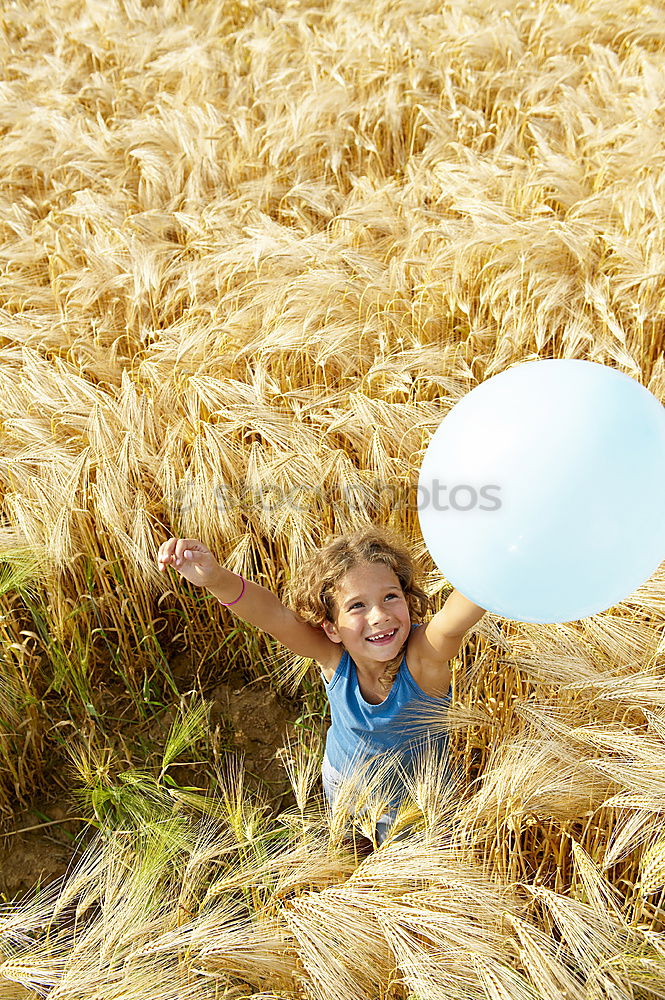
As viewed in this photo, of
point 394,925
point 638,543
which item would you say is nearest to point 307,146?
point 638,543

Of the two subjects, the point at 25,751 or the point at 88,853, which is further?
the point at 25,751

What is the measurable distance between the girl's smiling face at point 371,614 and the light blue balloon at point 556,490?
371mm

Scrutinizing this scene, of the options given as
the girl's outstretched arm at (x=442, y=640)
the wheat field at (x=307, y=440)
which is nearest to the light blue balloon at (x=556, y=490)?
the girl's outstretched arm at (x=442, y=640)

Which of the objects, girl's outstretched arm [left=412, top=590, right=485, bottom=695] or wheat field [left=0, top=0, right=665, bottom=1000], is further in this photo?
girl's outstretched arm [left=412, top=590, right=485, bottom=695]

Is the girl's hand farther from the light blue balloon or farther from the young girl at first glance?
the light blue balloon

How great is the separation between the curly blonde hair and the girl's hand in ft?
0.86

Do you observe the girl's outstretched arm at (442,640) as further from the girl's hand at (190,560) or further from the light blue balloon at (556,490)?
the girl's hand at (190,560)

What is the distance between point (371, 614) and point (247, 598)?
0.23 meters

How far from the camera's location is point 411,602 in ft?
5.85

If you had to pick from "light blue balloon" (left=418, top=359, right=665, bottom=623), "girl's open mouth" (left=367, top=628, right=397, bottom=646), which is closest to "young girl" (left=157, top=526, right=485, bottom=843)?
"girl's open mouth" (left=367, top=628, right=397, bottom=646)

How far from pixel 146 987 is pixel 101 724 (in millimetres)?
969

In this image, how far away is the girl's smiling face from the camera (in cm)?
156

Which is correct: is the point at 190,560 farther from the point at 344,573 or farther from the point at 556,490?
the point at 556,490

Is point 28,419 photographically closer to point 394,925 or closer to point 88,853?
point 88,853
